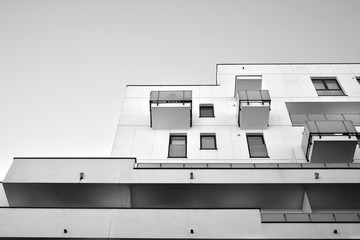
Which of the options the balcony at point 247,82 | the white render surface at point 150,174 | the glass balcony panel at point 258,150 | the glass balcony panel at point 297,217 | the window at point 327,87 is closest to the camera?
the glass balcony panel at point 297,217

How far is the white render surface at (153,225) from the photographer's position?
13.3m

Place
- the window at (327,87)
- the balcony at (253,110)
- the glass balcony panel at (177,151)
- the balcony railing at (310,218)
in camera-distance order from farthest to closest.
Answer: the window at (327,87), the balcony at (253,110), the glass balcony panel at (177,151), the balcony railing at (310,218)

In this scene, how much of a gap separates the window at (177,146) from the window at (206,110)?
104 inches

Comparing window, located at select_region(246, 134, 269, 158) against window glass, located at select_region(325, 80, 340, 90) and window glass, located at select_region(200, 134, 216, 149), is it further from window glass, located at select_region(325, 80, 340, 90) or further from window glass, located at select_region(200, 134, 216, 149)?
window glass, located at select_region(325, 80, 340, 90)

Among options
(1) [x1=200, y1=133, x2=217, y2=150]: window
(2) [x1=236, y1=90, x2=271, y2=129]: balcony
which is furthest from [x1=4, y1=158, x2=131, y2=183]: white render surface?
(2) [x1=236, y1=90, x2=271, y2=129]: balcony

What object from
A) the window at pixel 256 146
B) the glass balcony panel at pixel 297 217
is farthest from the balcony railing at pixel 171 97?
the glass balcony panel at pixel 297 217

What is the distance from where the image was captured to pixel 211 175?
16.7 meters

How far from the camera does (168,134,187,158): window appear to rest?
2107cm

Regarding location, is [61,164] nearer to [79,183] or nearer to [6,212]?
[79,183]

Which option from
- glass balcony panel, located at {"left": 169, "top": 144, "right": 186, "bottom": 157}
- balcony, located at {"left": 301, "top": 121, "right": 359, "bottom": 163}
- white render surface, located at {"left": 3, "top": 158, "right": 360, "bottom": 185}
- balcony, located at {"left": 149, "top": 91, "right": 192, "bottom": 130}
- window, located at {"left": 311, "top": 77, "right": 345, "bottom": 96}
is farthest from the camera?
window, located at {"left": 311, "top": 77, "right": 345, "bottom": 96}

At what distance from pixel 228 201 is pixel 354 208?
5556 mm

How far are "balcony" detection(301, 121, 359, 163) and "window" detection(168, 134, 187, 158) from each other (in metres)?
6.77

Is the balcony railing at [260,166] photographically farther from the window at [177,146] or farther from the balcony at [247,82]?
the balcony at [247,82]

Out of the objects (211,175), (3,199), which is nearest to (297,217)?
(211,175)
